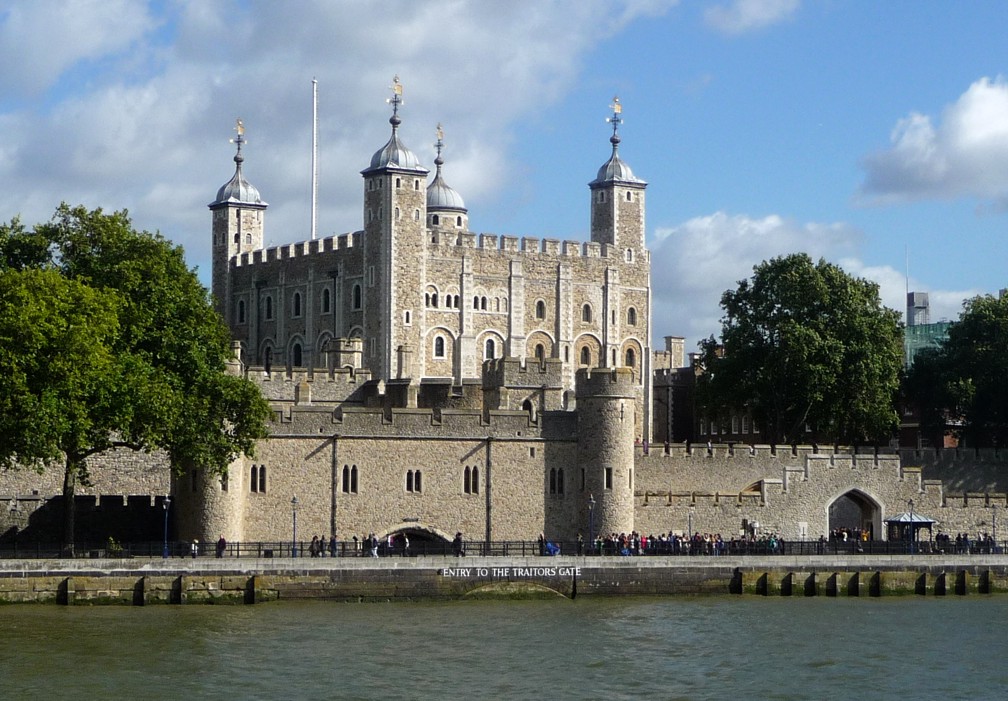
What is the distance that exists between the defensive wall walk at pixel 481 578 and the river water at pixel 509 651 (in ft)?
1.72

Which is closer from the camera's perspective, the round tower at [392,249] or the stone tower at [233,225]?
the round tower at [392,249]

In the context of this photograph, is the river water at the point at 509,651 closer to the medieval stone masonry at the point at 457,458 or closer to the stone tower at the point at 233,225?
the medieval stone masonry at the point at 457,458

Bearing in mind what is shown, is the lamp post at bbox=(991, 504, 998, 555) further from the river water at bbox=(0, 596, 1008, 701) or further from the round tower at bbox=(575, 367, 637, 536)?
the river water at bbox=(0, 596, 1008, 701)

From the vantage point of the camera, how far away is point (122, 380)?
2008 inches

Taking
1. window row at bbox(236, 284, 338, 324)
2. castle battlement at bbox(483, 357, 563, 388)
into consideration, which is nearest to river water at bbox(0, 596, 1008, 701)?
castle battlement at bbox(483, 357, 563, 388)

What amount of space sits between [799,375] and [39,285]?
3183 centimetres

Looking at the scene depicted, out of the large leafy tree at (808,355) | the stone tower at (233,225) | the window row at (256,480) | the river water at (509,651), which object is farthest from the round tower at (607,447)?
the stone tower at (233,225)

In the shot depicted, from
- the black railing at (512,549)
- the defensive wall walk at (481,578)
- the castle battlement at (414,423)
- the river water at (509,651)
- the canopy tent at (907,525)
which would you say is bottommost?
the river water at (509,651)

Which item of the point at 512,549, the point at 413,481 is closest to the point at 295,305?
the point at 413,481

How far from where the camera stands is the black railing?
165ft

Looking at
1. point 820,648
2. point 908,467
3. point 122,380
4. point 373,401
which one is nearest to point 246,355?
point 373,401

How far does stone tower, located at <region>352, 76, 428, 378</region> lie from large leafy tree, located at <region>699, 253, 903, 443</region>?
14914mm

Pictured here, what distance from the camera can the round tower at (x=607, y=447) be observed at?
191ft

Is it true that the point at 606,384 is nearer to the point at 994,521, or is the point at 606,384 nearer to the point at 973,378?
the point at 994,521
